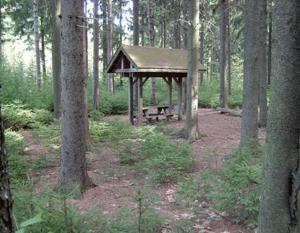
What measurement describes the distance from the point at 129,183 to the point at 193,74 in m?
5.47

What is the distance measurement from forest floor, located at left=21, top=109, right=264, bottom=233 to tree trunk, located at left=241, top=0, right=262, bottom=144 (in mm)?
1025

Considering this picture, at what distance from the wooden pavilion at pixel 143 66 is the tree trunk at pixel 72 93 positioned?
813cm

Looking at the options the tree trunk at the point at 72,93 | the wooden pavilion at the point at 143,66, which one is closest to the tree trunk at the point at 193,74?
the wooden pavilion at the point at 143,66

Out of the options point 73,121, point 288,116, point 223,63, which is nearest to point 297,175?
point 288,116

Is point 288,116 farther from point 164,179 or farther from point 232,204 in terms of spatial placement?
point 164,179

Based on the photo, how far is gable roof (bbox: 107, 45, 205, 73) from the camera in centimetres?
1451

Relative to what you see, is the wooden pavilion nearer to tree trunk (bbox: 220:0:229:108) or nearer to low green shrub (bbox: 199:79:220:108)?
tree trunk (bbox: 220:0:229:108)

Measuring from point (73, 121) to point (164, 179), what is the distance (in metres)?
2.29

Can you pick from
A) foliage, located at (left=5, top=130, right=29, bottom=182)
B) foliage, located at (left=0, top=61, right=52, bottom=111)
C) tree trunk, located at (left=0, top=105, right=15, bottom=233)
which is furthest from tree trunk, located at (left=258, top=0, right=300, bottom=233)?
foliage, located at (left=0, top=61, right=52, bottom=111)

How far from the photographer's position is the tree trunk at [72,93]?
5.99 meters

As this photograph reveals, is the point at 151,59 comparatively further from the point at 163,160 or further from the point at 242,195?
the point at 242,195

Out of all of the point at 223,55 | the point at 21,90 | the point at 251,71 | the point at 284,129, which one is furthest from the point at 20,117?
the point at 223,55

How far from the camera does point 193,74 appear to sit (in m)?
11.3

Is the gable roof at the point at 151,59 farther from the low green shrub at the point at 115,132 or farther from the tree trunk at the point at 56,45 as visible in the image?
the low green shrub at the point at 115,132
